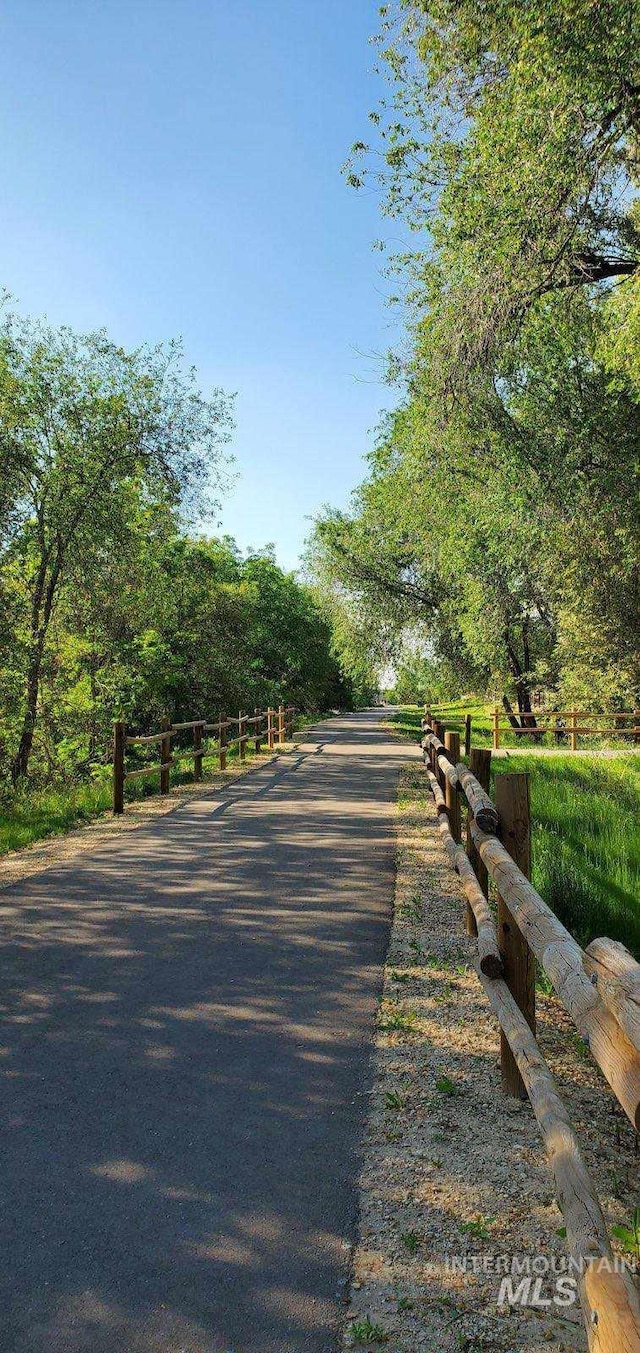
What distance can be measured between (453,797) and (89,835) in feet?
16.3

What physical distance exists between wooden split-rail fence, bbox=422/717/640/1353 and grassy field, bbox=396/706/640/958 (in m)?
1.07

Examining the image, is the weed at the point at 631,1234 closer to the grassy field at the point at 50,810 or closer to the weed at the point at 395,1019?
the weed at the point at 395,1019

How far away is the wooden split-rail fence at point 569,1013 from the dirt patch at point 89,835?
18.5 ft

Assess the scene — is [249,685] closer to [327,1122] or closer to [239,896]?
[239,896]

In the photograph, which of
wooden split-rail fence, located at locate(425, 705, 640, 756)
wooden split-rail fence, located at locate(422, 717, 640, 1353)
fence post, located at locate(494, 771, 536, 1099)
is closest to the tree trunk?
wooden split-rail fence, located at locate(425, 705, 640, 756)

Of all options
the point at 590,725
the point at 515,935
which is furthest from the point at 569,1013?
the point at 590,725

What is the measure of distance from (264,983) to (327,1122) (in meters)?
1.70

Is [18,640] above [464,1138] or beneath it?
above

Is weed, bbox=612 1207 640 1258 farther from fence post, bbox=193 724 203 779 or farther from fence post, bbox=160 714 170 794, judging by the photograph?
fence post, bbox=193 724 203 779

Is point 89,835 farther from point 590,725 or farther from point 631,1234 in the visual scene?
point 590,725

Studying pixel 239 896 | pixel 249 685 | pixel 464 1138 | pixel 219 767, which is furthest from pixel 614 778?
pixel 249 685

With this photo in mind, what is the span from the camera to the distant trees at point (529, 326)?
9.39 m

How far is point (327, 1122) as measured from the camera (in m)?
3.55

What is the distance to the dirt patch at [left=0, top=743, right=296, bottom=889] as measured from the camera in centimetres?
873
